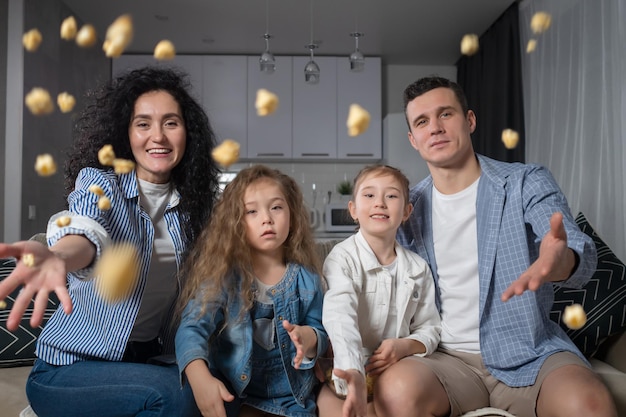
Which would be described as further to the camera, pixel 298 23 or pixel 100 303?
pixel 298 23

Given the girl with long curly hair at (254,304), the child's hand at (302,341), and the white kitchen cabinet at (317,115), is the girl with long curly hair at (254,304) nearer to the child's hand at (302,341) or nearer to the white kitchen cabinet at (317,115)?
the child's hand at (302,341)

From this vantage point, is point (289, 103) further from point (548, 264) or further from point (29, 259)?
point (29, 259)

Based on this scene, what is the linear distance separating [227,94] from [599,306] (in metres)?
3.93

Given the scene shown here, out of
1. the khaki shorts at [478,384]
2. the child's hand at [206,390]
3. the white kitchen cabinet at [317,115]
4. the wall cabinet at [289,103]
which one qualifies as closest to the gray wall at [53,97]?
the wall cabinet at [289,103]

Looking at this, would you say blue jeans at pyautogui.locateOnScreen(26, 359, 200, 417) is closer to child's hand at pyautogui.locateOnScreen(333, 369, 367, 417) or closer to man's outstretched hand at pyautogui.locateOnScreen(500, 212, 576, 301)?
child's hand at pyautogui.locateOnScreen(333, 369, 367, 417)

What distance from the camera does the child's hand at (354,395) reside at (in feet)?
3.85

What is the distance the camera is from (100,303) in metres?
1.37

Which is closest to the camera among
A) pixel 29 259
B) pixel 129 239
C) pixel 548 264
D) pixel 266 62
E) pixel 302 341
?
pixel 29 259

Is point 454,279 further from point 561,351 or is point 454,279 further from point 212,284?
point 212,284

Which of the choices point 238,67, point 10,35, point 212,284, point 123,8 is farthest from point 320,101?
point 212,284

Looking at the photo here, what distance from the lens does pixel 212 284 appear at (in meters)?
1.37

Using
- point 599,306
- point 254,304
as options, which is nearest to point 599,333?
point 599,306

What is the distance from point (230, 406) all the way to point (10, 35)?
3.06 metres

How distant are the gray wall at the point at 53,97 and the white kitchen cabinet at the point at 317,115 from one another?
1779 millimetres
